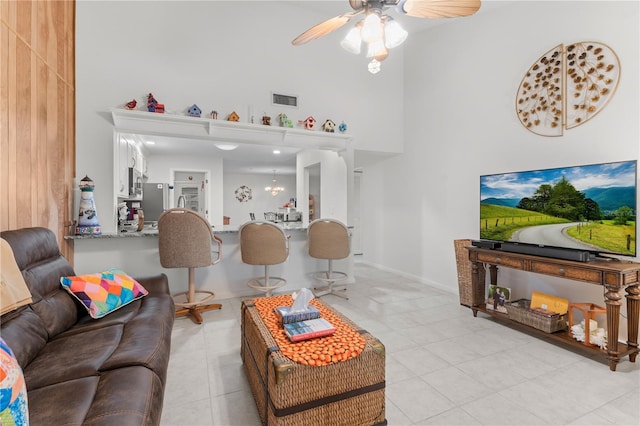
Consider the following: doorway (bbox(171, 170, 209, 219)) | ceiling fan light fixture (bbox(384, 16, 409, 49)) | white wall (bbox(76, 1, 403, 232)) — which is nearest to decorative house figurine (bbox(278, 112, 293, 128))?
white wall (bbox(76, 1, 403, 232))

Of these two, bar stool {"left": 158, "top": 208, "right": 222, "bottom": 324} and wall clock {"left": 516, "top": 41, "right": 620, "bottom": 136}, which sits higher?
wall clock {"left": 516, "top": 41, "right": 620, "bottom": 136}

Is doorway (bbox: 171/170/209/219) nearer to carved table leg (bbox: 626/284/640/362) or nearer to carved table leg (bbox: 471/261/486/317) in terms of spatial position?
carved table leg (bbox: 471/261/486/317)

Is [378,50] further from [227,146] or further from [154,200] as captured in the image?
[154,200]

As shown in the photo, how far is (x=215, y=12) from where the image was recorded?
3.69m

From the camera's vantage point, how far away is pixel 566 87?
2.79 metres

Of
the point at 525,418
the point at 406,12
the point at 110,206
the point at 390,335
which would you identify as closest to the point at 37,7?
the point at 110,206

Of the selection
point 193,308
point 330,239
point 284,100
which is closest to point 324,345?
point 193,308

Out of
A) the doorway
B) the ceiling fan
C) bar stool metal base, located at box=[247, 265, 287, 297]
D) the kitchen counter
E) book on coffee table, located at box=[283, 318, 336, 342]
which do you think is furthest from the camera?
the doorway

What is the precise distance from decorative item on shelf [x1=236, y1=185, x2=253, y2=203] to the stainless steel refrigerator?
3.02ft

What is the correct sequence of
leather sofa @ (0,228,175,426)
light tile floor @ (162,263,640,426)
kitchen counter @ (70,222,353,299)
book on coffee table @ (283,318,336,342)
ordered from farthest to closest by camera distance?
kitchen counter @ (70,222,353,299) < light tile floor @ (162,263,640,426) < book on coffee table @ (283,318,336,342) < leather sofa @ (0,228,175,426)

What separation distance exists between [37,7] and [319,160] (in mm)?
3129

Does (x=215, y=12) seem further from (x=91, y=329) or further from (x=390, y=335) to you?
(x=390, y=335)

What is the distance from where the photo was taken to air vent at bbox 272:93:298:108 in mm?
4000

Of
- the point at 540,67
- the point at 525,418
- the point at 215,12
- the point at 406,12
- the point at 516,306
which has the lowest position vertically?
the point at 525,418
